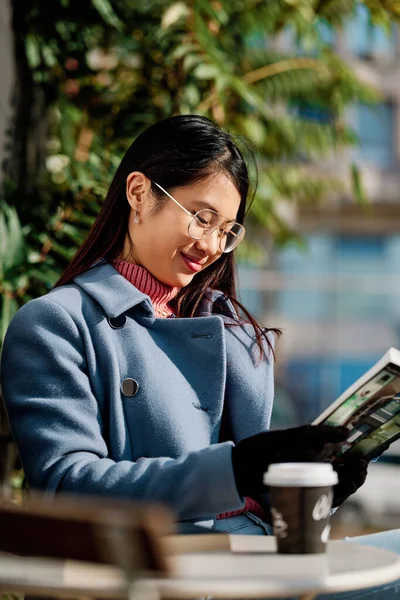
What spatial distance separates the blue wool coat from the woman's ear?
0.16 metres

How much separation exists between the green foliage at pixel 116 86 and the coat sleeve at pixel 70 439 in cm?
132

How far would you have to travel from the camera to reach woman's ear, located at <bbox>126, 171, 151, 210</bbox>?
87.2 inches

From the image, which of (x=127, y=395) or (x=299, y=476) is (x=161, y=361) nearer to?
(x=127, y=395)

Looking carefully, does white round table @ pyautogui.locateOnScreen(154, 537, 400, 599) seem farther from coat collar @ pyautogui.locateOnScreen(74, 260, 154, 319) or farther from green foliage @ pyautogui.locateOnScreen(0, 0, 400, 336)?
green foliage @ pyautogui.locateOnScreen(0, 0, 400, 336)

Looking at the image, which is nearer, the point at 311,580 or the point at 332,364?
the point at 311,580

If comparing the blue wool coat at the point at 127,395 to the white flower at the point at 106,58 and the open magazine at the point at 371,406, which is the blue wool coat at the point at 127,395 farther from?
the white flower at the point at 106,58

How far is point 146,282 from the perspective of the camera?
2244 mm

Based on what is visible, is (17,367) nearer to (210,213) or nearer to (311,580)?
(210,213)

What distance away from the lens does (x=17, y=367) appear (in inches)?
76.0

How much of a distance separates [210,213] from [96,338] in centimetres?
37

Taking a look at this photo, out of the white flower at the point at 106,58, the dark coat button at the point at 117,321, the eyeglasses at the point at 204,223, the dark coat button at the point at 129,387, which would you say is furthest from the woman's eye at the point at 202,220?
the white flower at the point at 106,58

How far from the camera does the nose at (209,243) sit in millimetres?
2160

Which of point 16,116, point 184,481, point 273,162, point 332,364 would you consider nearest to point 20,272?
point 16,116

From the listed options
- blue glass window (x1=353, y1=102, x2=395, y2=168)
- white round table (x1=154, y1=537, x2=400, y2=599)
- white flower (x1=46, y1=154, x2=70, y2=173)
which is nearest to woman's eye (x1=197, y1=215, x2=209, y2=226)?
white round table (x1=154, y1=537, x2=400, y2=599)
